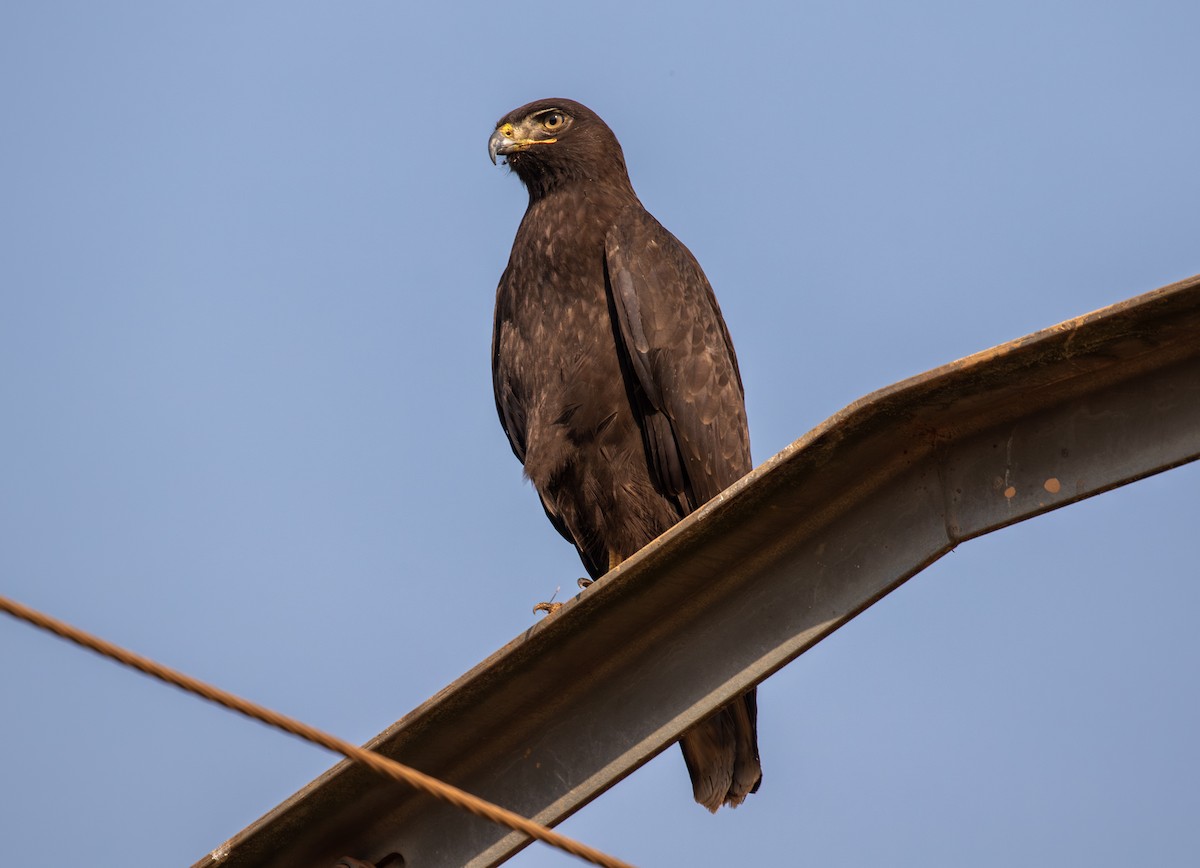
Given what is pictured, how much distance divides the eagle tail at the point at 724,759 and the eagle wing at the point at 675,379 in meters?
1.18

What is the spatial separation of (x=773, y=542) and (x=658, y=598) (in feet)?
1.04

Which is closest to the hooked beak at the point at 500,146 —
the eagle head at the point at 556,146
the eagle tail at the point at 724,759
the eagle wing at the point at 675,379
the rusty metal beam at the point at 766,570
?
the eagle head at the point at 556,146

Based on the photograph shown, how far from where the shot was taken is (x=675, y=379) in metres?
6.70

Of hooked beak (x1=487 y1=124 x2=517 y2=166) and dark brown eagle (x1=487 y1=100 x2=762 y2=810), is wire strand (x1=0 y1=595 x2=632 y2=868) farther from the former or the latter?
hooked beak (x1=487 y1=124 x2=517 y2=166)

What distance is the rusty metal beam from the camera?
3.26 metres

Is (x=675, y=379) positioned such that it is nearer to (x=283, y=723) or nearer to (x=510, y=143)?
(x=510, y=143)

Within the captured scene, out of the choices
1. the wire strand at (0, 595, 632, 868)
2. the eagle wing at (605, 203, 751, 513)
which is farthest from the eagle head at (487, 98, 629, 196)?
the wire strand at (0, 595, 632, 868)

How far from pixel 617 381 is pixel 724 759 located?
1821 millimetres

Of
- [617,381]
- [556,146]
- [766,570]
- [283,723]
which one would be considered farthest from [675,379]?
[283,723]

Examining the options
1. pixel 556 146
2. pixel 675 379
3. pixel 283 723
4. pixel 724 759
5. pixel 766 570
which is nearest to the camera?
pixel 283 723

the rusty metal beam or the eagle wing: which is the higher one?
the eagle wing

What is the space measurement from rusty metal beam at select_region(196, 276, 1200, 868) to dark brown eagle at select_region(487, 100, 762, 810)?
2856 millimetres

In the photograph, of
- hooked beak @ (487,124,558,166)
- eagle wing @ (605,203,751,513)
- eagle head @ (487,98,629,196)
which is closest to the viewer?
eagle wing @ (605,203,751,513)

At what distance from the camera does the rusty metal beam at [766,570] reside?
3260 mm
